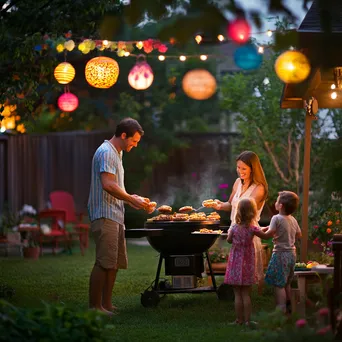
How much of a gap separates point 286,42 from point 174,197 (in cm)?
1602

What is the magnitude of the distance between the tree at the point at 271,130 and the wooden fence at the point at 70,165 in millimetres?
3171

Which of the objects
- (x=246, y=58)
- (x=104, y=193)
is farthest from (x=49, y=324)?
(x=246, y=58)

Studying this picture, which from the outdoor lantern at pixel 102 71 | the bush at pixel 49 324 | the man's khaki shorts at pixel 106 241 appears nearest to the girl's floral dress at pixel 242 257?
the man's khaki shorts at pixel 106 241

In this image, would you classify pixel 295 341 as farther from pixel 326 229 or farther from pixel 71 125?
pixel 71 125

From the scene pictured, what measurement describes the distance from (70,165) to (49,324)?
15.6 meters

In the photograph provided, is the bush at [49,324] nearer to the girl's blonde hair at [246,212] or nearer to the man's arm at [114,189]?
the girl's blonde hair at [246,212]

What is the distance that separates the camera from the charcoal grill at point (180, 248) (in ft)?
26.8

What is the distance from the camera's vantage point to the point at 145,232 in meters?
7.84

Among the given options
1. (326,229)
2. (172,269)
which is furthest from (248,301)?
(326,229)

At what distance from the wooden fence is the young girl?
1198 cm

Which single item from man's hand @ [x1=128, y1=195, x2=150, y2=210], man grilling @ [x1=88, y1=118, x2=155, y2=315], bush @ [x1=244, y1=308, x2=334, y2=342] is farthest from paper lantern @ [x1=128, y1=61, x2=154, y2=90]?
bush @ [x1=244, y1=308, x2=334, y2=342]

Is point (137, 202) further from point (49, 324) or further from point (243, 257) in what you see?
point (49, 324)

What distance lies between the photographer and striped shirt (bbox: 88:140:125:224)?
23.9 ft

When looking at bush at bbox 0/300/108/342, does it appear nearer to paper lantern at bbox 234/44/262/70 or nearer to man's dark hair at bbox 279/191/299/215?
man's dark hair at bbox 279/191/299/215
